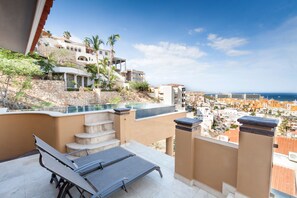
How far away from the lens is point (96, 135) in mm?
4742

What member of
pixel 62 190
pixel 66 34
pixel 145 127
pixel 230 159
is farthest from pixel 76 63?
pixel 230 159

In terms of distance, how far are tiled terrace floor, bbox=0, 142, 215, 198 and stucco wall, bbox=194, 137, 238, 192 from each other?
300mm

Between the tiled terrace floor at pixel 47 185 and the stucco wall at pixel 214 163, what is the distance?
0.30 metres

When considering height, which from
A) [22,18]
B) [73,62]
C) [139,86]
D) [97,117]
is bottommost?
[97,117]

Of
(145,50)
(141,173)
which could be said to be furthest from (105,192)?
(145,50)

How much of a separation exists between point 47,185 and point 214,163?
361cm

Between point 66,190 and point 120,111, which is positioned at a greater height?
point 120,111

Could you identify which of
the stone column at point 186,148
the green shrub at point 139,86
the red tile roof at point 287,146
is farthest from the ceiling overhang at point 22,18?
the green shrub at point 139,86

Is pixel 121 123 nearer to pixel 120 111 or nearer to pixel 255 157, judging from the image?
pixel 120 111

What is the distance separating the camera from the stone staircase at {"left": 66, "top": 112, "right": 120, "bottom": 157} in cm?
444

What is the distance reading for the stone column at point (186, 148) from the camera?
2.91 meters

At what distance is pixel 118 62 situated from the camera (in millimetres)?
38094

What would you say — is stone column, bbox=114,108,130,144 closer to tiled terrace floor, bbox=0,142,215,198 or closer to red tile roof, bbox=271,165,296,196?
tiled terrace floor, bbox=0,142,215,198

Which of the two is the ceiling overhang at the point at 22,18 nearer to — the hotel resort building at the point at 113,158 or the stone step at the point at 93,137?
the hotel resort building at the point at 113,158
